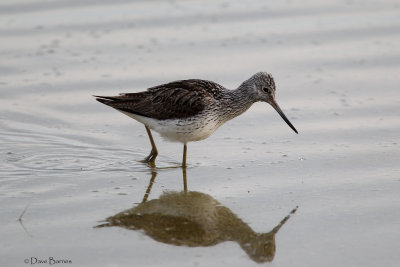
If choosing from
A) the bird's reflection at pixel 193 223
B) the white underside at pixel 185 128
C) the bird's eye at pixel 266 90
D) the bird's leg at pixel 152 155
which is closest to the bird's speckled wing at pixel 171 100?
the white underside at pixel 185 128

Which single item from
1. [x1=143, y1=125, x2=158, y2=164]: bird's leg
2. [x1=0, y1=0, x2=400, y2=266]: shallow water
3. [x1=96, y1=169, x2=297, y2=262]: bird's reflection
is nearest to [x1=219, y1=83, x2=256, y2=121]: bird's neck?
[x1=0, y1=0, x2=400, y2=266]: shallow water

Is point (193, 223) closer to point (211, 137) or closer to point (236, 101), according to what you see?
point (236, 101)

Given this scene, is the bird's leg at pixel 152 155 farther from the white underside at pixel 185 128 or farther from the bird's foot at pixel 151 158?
the white underside at pixel 185 128

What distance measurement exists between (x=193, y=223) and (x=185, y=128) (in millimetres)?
1749

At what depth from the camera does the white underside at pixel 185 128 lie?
8.06 meters

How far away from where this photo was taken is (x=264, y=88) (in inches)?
334

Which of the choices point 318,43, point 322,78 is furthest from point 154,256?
point 318,43

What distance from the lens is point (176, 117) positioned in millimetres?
8188

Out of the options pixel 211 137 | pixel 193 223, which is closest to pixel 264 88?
pixel 211 137

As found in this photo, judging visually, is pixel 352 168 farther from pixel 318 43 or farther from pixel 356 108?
pixel 318 43

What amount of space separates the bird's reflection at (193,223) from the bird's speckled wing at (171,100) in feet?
4.06

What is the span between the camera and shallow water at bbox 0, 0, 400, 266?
6113 millimetres

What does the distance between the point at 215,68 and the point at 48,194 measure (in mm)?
4218

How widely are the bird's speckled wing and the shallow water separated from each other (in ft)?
1.64
